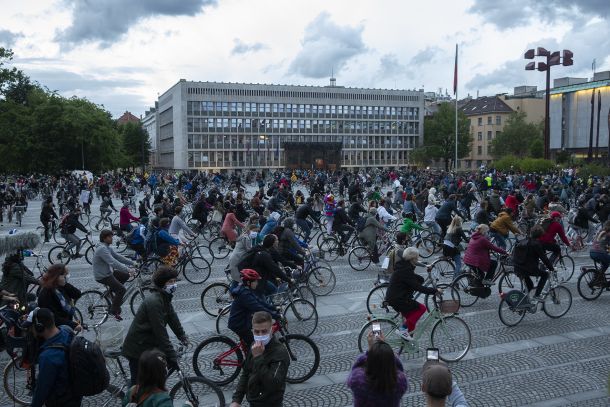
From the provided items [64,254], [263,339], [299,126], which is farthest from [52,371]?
[299,126]

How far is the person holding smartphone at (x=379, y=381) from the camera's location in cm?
382

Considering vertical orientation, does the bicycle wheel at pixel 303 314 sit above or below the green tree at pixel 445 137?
below

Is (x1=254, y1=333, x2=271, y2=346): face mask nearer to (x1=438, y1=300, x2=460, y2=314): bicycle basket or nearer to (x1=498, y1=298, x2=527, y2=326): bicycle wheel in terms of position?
(x1=438, y1=300, x2=460, y2=314): bicycle basket

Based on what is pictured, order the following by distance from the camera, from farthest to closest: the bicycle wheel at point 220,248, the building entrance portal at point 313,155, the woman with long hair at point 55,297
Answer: the building entrance portal at point 313,155, the bicycle wheel at point 220,248, the woman with long hair at point 55,297

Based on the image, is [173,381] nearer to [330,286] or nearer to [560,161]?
[330,286]

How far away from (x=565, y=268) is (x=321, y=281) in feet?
18.7

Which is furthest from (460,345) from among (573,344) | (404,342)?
(573,344)

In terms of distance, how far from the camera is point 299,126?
9700 centimetres

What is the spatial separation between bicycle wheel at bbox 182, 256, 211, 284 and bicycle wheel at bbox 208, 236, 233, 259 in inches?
81.7

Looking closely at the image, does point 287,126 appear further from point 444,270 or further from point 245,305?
point 245,305

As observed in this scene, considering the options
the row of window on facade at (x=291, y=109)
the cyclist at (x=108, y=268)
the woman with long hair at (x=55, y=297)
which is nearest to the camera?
the woman with long hair at (x=55, y=297)

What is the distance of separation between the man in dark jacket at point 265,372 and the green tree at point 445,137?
8641cm

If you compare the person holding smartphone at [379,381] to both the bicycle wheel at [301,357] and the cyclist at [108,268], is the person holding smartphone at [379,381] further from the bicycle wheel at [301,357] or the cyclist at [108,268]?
the cyclist at [108,268]

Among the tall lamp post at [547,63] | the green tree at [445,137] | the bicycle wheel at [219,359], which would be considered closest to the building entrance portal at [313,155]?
the green tree at [445,137]
